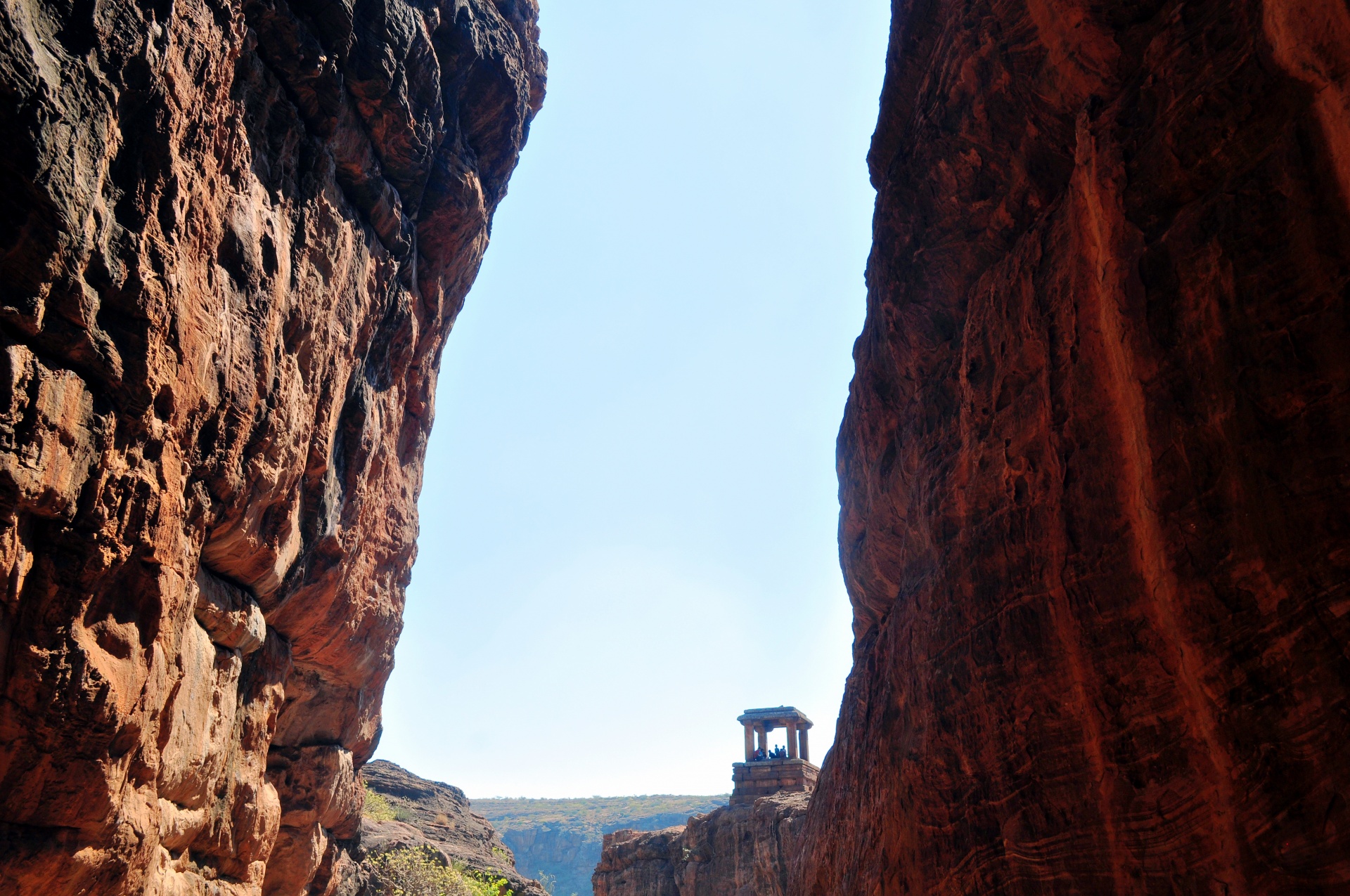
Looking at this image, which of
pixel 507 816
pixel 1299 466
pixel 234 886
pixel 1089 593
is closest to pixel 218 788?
pixel 234 886

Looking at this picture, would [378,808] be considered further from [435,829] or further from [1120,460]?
[1120,460]

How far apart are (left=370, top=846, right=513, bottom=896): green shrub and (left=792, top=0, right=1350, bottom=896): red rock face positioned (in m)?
23.2


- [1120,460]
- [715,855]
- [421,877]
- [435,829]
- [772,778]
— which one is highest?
[772,778]

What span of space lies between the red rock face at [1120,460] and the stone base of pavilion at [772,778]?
3995 centimetres

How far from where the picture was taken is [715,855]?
4584 centimetres

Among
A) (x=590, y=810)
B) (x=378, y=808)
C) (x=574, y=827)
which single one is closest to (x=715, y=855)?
(x=378, y=808)

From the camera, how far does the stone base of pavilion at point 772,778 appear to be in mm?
51812

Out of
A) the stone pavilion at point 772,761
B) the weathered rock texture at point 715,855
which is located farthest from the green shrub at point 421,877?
the stone pavilion at point 772,761

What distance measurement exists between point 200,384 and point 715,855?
40.7m

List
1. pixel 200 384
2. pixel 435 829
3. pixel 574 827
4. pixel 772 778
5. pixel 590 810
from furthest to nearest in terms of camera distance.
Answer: pixel 590 810
pixel 574 827
pixel 772 778
pixel 435 829
pixel 200 384

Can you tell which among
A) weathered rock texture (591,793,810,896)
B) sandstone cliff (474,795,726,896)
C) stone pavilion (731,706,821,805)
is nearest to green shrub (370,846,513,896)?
weathered rock texture (591,793,810,896)

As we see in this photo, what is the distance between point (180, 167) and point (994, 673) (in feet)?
35.7

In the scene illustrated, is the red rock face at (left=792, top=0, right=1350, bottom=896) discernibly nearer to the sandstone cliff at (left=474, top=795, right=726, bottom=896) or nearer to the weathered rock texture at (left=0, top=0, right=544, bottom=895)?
the weathered rock texture at (left=0, top=0, right=544, bottom=895)

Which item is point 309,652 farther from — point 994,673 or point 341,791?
point 994,673
